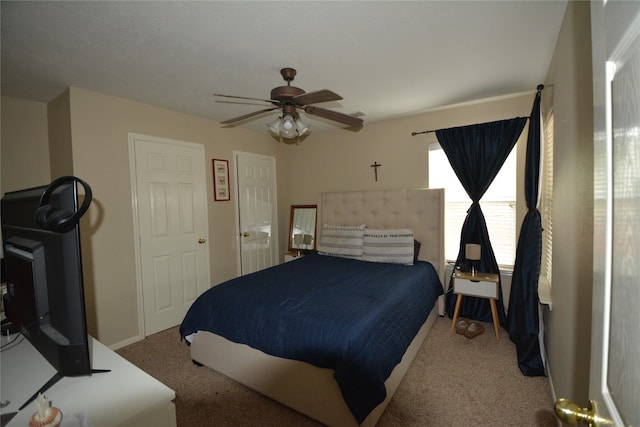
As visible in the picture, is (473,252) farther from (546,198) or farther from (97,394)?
(97,394)

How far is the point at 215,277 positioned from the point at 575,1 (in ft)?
13.2

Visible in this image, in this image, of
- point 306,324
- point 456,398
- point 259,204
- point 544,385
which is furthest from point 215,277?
point 544,385

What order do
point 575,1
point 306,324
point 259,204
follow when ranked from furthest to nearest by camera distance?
point 259,204
point 306,324
point 575,1

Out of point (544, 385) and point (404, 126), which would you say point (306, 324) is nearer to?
point (544, 385)

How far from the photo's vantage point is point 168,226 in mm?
3250

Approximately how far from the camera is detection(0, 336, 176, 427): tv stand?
2.88 feet

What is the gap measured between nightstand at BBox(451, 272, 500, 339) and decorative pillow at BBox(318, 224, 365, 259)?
1.10 meters

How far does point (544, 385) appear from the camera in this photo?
6.96 feet

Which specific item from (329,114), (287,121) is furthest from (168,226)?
(329,114)

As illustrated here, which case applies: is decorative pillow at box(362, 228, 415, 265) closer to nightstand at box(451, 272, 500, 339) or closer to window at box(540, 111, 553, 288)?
nightstand at box(451, 272, 500, 339)

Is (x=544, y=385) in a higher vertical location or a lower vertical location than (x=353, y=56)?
lower

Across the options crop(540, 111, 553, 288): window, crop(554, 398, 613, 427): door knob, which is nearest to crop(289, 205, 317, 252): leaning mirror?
crop(540, 111, 553, 288): window

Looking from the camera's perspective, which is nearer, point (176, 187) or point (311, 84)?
point (311, 84)

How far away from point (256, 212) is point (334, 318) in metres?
2.77
